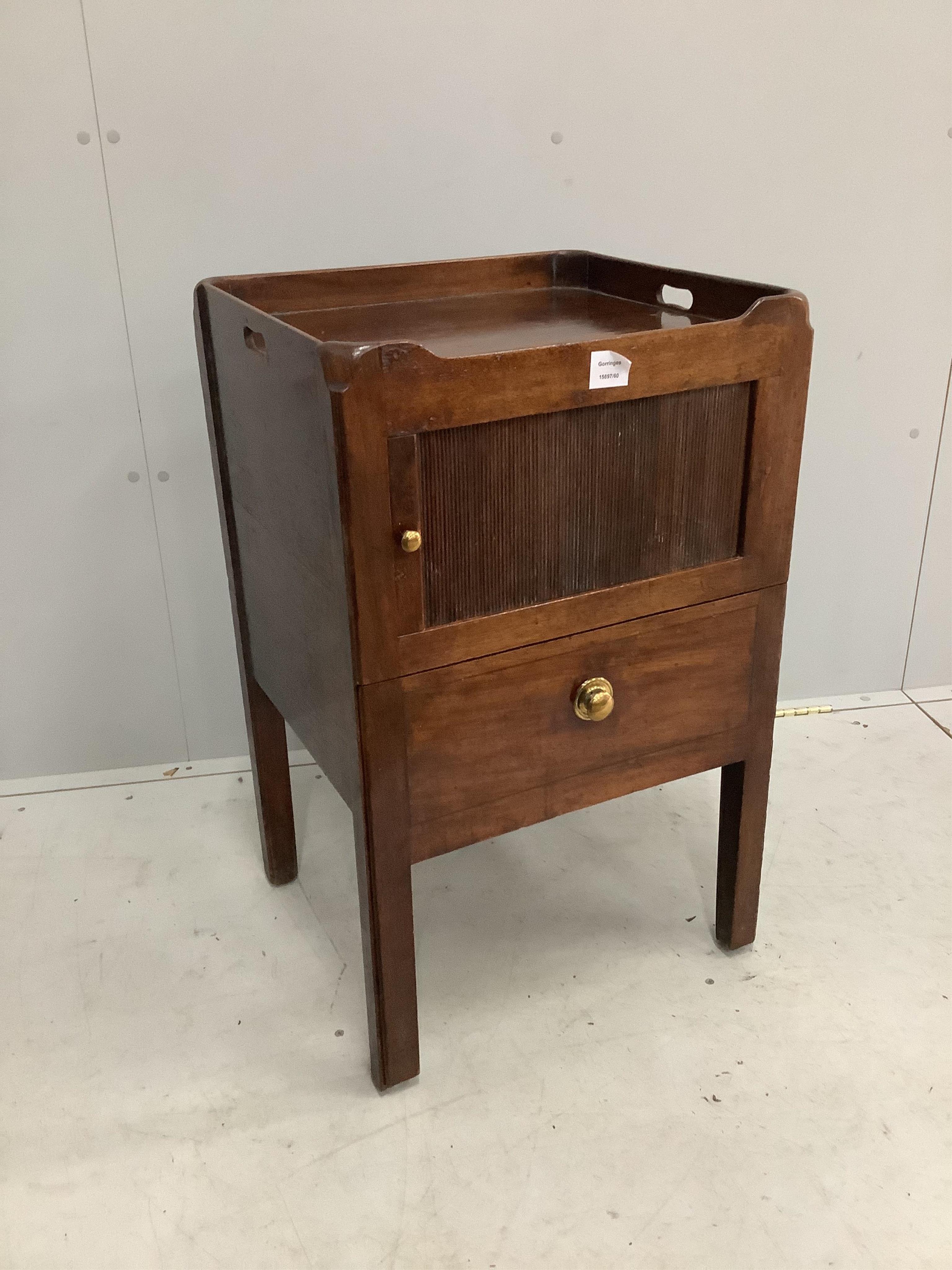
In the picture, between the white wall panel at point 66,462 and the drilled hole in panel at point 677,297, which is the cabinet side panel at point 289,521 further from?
the drilled hole in panel at point 677,297

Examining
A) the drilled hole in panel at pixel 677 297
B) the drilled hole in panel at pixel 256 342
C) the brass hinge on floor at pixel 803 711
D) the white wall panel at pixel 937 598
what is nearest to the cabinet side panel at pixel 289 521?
the drilled hole in panel at pixel 256 342

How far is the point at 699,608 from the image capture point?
108 centimetres

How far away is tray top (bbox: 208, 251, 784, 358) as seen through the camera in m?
1.07

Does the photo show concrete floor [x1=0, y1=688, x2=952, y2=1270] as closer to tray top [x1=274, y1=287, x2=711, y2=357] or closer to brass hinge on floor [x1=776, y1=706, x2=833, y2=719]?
brass hinge on floor [x1=776, y1=706, x2=833, y2=719]

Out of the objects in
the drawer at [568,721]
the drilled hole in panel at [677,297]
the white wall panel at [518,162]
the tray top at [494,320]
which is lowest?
the drawer at [568,721]

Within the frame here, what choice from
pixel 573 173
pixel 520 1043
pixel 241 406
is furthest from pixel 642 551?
pixel 573 173

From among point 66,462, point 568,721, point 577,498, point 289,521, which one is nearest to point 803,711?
point 568,721

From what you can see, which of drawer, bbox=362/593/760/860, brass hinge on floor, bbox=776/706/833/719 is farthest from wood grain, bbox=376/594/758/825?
brass hinge on floor, bbox=776/706/833/719

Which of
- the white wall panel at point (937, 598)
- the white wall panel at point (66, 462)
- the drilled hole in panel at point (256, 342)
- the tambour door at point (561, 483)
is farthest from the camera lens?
the white wall panel at point (937, 598)

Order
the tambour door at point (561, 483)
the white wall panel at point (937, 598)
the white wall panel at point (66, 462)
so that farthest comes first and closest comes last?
the white wall panel at point (937, 598)
the white wall panel at point (66, 462)
the tambour door at point (561, 483)

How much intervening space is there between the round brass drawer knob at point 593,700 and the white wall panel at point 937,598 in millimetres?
972

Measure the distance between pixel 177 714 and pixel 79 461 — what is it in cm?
41

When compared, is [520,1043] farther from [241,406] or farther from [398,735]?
[241,406]

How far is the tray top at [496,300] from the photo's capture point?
107 centimetres
